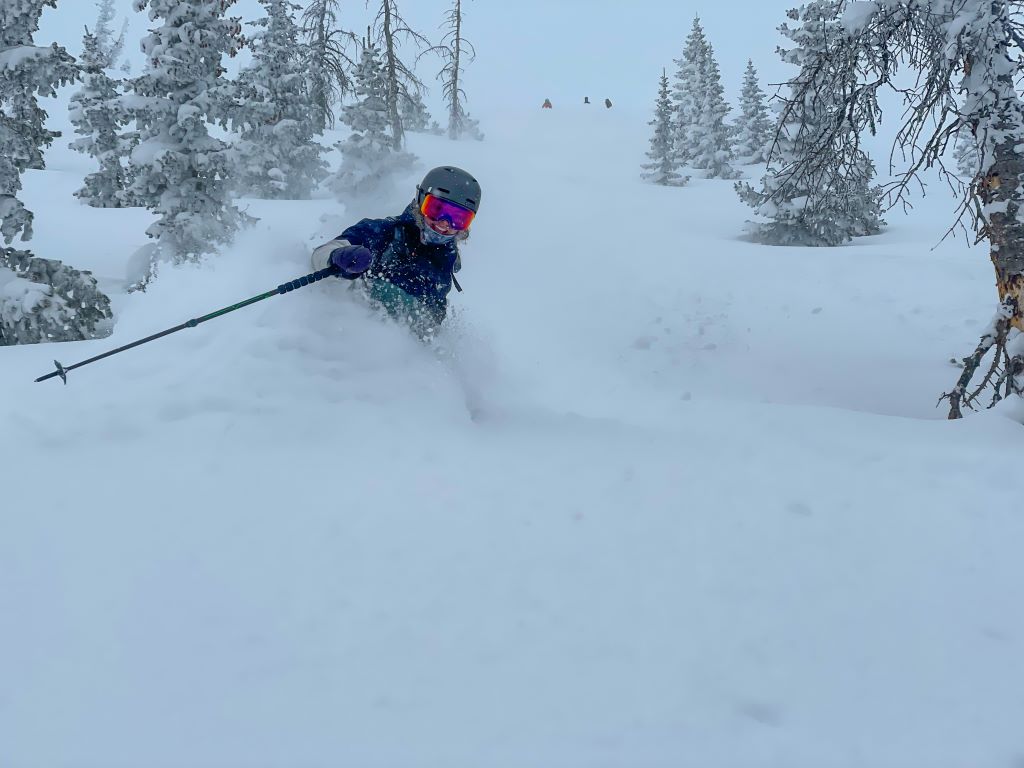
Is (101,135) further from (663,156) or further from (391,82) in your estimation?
(663,156)

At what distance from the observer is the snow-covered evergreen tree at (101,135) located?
19.2m

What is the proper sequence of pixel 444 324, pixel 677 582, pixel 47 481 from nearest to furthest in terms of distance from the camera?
pixel 677 582, pixel 47 481, pixel 444 324

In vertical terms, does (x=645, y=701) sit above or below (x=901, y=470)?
below

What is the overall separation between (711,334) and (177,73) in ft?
45.9

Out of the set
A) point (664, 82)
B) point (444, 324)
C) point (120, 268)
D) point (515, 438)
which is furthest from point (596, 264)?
point (664, 82)

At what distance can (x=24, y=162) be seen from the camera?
11.1m

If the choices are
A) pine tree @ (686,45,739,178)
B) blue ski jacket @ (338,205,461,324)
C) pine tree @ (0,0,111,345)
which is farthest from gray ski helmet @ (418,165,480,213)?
pine tree @ (686,45,739,178)

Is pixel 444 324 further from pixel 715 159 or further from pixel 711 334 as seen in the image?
pixel 715 159

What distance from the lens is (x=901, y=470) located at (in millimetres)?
3811

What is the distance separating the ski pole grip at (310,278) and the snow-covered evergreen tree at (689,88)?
37844 mm

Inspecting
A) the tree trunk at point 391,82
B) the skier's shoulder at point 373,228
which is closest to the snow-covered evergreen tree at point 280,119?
the tree trunk at point 391,82

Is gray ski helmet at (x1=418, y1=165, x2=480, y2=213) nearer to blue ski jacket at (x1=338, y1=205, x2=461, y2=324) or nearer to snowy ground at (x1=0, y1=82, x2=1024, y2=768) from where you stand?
blue ski jacket at (x1=338, y1=205, x2=461, y2=324)

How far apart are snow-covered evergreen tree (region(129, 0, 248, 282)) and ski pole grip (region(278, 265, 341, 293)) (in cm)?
1129

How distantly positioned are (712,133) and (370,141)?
2401cm
